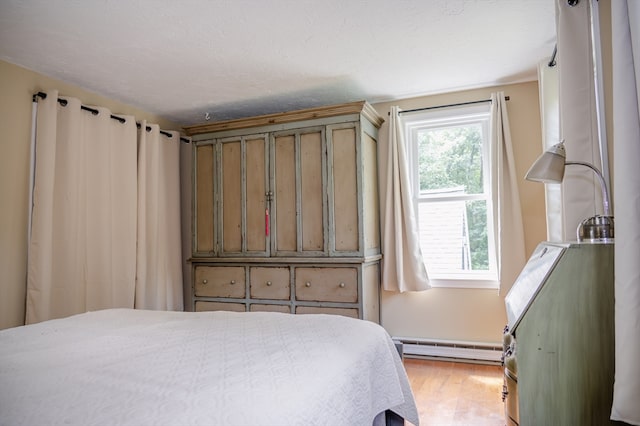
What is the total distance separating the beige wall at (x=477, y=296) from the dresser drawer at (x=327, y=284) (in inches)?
25.7

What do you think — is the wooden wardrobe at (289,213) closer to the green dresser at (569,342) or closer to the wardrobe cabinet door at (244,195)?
the wardrobe cabinet door at (244,195)

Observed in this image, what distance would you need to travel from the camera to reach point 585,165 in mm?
1597

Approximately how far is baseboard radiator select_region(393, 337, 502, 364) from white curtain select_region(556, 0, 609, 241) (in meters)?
1.76

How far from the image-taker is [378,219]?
3572 mm

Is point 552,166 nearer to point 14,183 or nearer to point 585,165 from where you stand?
point 585,165

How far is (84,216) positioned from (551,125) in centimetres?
351

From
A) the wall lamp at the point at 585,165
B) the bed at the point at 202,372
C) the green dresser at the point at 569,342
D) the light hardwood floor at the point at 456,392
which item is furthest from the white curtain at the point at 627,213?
the light hardwood floor at the point at 456,392

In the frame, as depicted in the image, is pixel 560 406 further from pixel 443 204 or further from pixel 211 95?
pixel 211 95

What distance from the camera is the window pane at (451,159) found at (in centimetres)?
341

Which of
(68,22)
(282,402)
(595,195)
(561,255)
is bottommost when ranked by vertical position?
(282,402)

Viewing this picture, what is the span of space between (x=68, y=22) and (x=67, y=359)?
1.92m

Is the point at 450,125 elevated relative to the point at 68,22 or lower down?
lower down

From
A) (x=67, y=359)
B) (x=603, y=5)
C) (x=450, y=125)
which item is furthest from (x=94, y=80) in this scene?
(x=603, y=5)

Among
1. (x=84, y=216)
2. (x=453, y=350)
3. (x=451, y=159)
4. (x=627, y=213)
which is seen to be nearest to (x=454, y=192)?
(x=451, y=159)
